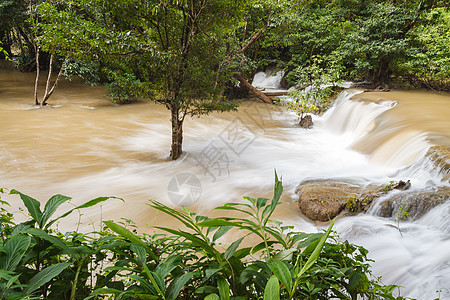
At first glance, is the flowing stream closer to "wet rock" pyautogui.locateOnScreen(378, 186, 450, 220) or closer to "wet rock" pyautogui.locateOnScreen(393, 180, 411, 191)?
"wet rock" pyautogui.locateOnScreen(378, 186, 450, 220)

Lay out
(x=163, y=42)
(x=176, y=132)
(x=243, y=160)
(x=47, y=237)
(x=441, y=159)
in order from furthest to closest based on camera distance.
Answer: (x=243, y=160)
(x=176, y=132)
(x=163, y=42)
(x=441, y=159)
(x=47, y=237)

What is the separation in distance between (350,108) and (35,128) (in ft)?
34.5

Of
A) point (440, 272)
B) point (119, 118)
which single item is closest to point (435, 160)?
point (440, 272)

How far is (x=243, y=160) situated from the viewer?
6695 millimetres

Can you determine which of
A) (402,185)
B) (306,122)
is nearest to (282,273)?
(402,185)

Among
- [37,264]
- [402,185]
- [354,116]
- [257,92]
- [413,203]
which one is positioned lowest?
[413,203]

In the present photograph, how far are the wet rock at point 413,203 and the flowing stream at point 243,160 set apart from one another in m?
0.10

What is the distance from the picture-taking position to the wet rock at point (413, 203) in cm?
353

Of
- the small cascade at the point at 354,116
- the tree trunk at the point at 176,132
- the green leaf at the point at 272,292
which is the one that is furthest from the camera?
the small cascade at the point at 354,116

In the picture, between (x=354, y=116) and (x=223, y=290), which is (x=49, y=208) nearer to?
(x=223, y=290)

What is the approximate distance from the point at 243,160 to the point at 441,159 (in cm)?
387

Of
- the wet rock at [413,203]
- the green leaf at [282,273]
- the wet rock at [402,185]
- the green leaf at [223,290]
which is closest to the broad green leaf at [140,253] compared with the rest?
the green leaf at [223,290]

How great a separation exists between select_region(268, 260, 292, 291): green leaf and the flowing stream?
67.0 inches

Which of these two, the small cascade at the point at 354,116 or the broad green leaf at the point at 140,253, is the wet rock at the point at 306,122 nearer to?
the small cascade at the point at 354,116
